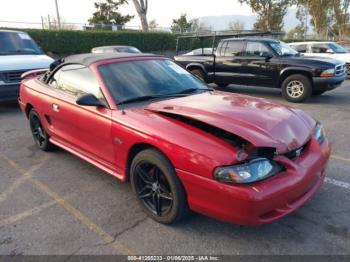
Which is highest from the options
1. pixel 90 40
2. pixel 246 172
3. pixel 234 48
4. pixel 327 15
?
pixel 327 15

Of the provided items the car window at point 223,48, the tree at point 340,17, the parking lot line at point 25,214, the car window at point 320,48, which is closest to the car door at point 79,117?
the parking lot line at point 25,214

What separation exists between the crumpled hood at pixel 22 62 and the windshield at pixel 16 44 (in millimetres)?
352

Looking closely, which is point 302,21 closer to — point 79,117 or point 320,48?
point 320,48

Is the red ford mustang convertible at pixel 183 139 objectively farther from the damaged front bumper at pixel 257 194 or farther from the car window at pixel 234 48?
the car window at pixel 234 48

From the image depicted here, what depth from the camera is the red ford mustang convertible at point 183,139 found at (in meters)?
2.66

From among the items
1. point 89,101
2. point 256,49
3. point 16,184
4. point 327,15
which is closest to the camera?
point 89,101

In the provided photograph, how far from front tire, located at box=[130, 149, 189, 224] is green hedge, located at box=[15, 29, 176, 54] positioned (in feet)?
56.1

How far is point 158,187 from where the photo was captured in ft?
10.5

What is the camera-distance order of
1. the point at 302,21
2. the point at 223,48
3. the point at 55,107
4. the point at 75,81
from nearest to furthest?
the point at 75,81 < the point at 55,107 < the point at 223,48 < the point at 302,21

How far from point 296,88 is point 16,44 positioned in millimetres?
7333

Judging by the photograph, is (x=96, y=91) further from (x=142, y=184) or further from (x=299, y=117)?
(x=299, y=117)

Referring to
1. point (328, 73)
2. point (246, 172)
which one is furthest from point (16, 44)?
point (246, 172)

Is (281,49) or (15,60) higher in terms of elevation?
(15,60)

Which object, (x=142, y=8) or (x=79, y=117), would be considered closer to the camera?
(x=79, y=117)
